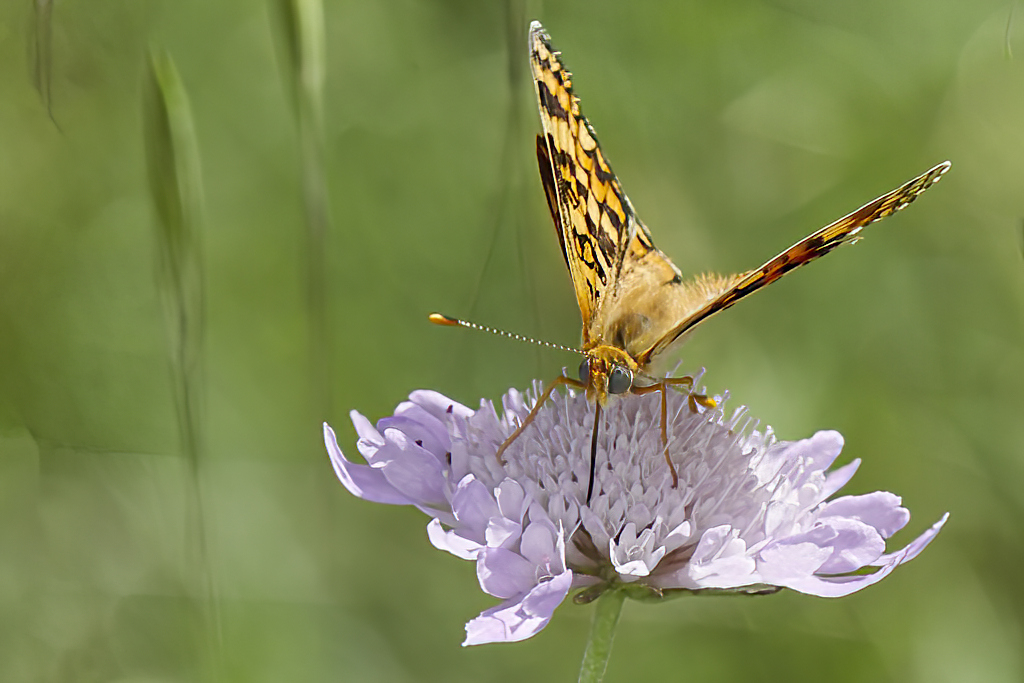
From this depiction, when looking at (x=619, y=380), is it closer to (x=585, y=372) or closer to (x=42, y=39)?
(x=585, y=372)

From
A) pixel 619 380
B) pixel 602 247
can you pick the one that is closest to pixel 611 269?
pixel 602 247

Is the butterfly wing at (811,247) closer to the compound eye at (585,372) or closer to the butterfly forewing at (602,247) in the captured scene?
the butterfly forewing at (602,247)

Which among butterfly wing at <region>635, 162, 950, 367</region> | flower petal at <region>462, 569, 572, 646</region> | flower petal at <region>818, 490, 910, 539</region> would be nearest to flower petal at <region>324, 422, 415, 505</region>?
flower petal at <region>462, 569, 572, 646</region>

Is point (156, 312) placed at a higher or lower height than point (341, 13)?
lower

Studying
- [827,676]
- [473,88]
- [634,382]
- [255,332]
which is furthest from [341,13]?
[827,676]

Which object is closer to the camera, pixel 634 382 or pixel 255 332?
pixel 634 382

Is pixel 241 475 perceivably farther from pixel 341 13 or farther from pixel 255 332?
pixel 341 13

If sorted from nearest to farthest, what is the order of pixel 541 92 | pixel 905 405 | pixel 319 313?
1. pixel 319 313
2. pixel 541 92
3. pixel 905 405
